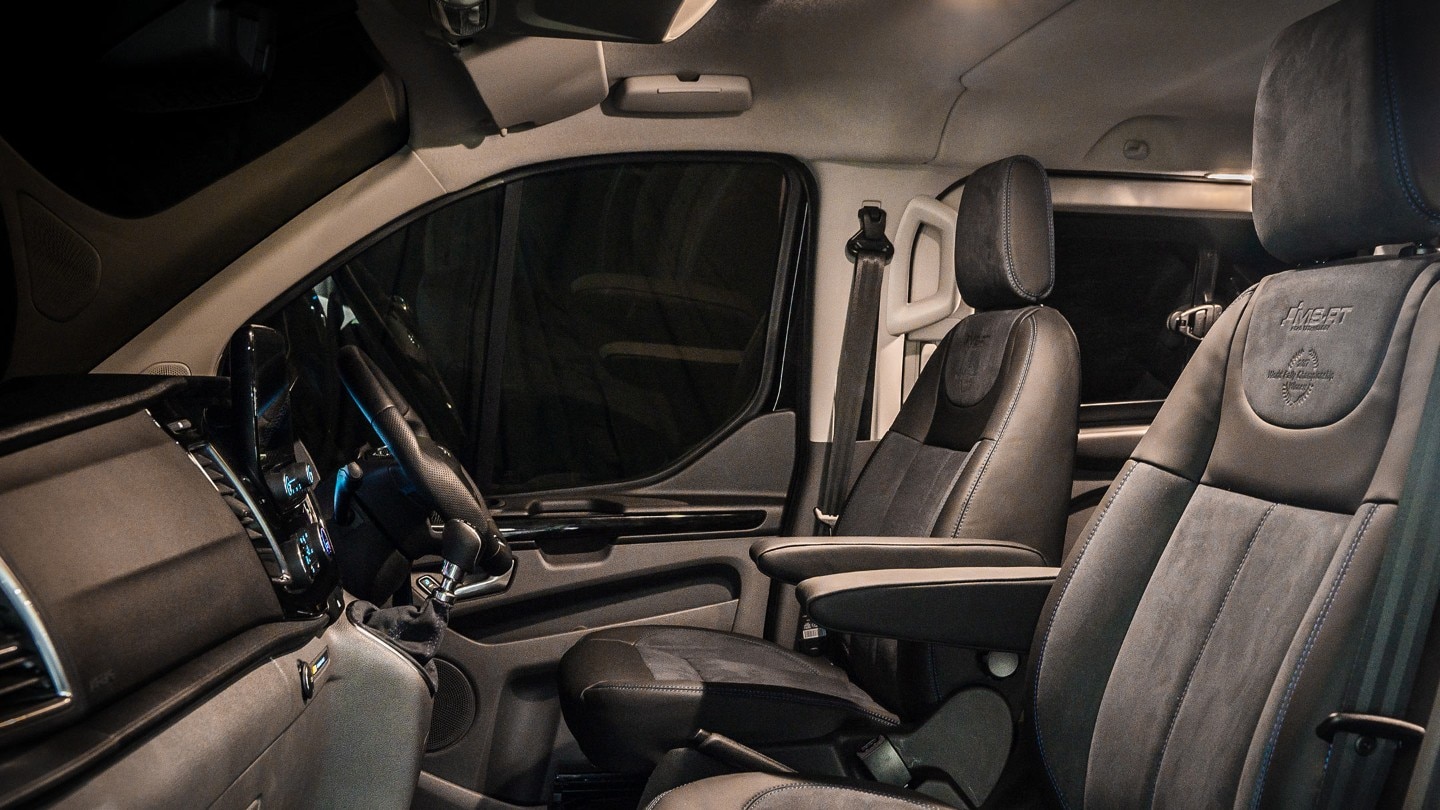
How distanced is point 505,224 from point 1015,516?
1.34m

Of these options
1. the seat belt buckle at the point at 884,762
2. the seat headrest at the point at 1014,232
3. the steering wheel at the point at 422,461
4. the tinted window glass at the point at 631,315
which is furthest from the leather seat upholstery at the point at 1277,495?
the tinted window glass at the point at 631,315

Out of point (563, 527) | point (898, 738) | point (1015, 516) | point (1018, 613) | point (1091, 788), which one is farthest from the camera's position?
point (563, 527)

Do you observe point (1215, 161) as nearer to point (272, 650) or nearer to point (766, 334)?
point (766, 334)

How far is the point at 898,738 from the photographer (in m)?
1.75

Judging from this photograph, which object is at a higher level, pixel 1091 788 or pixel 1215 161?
pixel 1215 161

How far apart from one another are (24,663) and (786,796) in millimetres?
859

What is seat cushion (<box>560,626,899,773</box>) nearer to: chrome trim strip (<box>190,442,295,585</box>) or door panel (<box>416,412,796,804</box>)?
door panel (<box>416,412,796,804</box>)

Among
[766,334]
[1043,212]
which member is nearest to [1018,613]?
[1043,212]

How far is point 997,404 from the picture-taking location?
198cm

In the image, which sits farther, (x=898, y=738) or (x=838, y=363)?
(x=838, y=363)

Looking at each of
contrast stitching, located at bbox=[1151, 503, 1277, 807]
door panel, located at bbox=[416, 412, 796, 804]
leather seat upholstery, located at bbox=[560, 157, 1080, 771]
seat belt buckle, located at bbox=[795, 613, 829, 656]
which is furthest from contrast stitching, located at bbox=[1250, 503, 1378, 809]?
door panel, located at bbox=[416, 412, 796, 804]

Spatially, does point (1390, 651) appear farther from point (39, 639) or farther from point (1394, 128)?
point (39, 639)

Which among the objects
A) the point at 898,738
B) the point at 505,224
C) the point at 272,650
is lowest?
the point at 898,738

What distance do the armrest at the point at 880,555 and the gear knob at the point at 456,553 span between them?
21.7 inches
